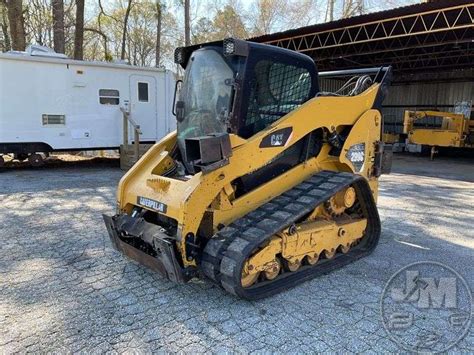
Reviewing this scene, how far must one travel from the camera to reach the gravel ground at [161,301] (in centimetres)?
299

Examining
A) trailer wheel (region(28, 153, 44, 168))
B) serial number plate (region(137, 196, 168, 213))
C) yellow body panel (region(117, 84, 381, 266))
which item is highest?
yellow body panel (region(117, 84, 381, 266))

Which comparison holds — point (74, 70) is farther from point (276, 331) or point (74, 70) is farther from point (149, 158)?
point (276, 331)

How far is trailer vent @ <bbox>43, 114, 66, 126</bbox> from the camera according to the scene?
10625mm

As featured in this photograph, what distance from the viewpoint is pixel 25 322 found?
3215mm

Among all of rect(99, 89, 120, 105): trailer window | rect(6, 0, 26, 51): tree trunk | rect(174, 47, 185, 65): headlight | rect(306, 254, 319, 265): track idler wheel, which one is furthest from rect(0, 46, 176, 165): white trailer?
rect(306, 254, 319, 265): track idler wheel

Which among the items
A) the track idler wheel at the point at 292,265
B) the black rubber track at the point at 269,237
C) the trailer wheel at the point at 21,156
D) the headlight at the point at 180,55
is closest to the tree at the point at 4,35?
the trailer wheel at the point at 21,156

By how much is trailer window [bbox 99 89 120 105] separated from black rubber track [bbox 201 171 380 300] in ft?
28.0

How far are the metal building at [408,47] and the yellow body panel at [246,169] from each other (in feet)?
30.6

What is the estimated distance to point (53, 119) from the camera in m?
10.7

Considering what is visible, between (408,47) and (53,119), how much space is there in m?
12.5

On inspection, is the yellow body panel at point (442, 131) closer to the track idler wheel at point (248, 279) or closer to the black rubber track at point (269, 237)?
the black rubber track at point (269, 237)

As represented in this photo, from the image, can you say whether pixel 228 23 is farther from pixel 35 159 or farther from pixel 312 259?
pixel 312 259

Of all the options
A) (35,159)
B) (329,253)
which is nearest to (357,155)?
(329,253)

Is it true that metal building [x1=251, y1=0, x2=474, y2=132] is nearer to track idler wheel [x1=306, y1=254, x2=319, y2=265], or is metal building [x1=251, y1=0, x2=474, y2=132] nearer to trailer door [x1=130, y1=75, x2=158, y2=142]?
trailer door [x1=130, y1=75, x2=158, y2=142]
